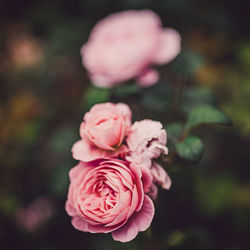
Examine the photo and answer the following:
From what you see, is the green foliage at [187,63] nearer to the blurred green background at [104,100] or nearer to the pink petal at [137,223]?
the blurred green background at [104,100]

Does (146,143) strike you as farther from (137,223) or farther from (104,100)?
(104,100)

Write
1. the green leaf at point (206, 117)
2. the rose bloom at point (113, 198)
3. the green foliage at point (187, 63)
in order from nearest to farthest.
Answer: the rose bloom at point (113, 198) → the green leaf at point (206, 117) → the green foliage at point (187, 63)

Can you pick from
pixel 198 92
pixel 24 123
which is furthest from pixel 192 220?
pixel 24 123

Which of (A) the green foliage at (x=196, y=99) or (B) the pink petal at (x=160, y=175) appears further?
(A) the green foliage at (x=196, y=99)

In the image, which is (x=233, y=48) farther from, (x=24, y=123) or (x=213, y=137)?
(x=24, y=123)

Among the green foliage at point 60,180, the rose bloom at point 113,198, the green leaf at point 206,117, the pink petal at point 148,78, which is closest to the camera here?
the rose bloom at point 113,198

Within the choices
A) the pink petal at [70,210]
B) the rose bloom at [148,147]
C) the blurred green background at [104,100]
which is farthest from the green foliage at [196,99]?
the pink petal at [70,210]
